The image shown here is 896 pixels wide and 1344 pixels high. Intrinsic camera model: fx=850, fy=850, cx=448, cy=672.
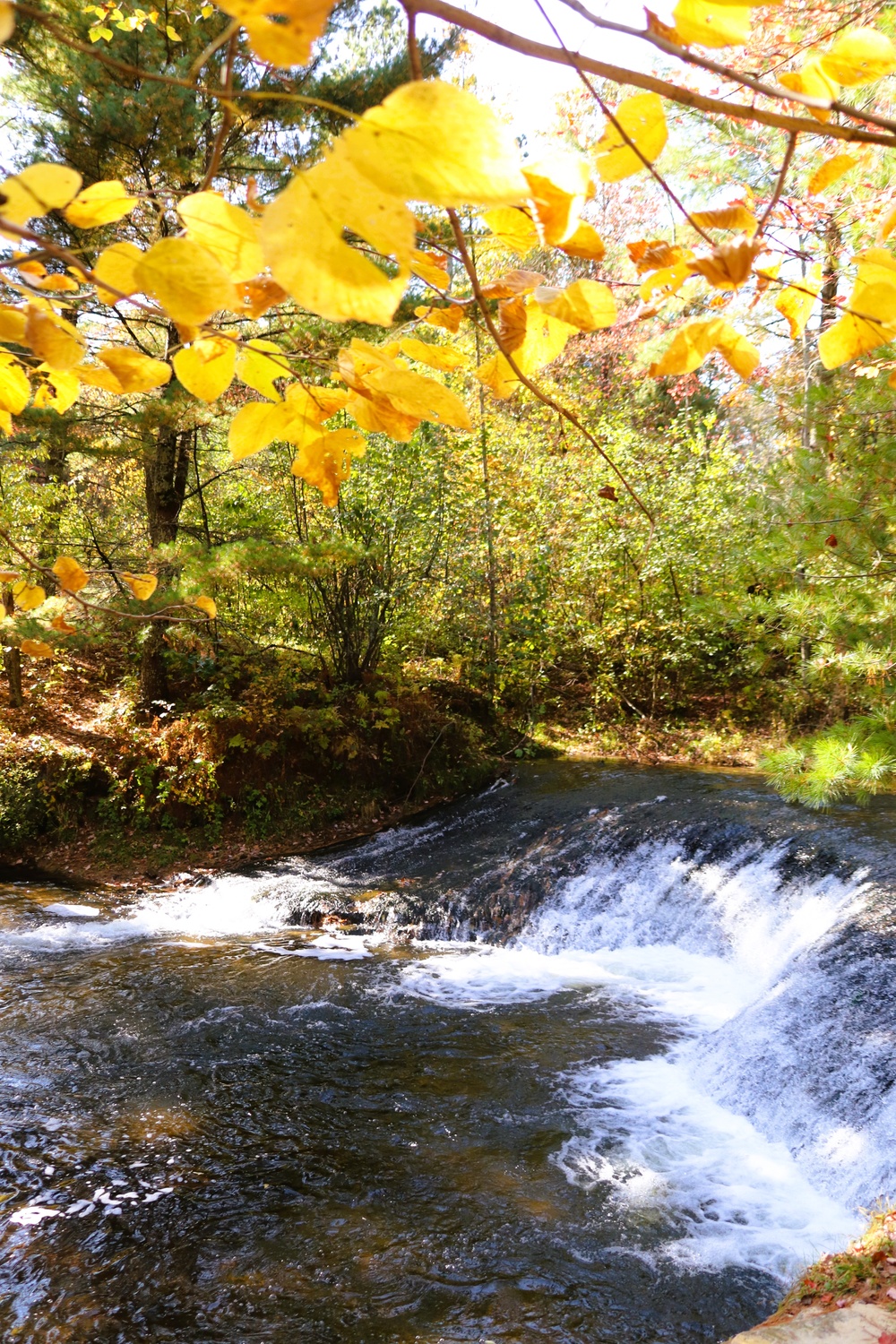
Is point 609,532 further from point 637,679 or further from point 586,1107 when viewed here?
point 586,1107

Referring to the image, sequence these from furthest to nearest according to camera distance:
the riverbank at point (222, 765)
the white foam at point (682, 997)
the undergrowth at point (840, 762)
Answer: the riverbank at point (222, 765) < the undergrowth at point (840, 762) < the white foam at point (682, 997)

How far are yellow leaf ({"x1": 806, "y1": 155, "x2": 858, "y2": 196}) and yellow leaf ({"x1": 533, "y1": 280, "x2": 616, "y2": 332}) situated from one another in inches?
6.6

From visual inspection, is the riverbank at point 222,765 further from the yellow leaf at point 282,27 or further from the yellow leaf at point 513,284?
the yellow leaf at point 282,27

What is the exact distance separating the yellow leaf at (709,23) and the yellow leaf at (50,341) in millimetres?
431

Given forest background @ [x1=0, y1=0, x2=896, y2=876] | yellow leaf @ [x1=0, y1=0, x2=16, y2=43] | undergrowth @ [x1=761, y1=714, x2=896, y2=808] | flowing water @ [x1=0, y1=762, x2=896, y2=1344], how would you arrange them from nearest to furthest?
yellow leaf @ [x1=0, y1=0, x2=16, y2=43], flowing water @ [x1=0, y1=762, x2=896, y2=1344], undergrowth @ [x1=761, y1=714, x2=896, y2=808], forest background @ [x1=0, y1=0, x2=896, y2=876]

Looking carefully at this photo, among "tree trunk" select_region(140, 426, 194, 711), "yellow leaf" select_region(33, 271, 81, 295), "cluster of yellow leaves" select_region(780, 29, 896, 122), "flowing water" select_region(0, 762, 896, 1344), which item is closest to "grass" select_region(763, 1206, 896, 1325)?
"flowing water" select_region(0, 762, 896, 1344)

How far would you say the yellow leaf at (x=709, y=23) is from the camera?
0.46 m

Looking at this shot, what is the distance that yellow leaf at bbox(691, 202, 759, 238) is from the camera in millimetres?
555

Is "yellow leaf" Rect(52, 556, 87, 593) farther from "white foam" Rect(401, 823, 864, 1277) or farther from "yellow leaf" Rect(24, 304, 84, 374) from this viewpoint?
"white foam" Rect(401, 823, 864, 1277)

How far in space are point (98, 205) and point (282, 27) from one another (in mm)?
320

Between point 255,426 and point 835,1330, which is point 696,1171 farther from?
point 255,426

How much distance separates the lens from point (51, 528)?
321 inches

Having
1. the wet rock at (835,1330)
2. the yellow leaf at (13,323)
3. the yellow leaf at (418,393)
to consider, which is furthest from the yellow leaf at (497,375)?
the wet rock at (835,1330)

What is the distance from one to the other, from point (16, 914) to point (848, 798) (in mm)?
6229
